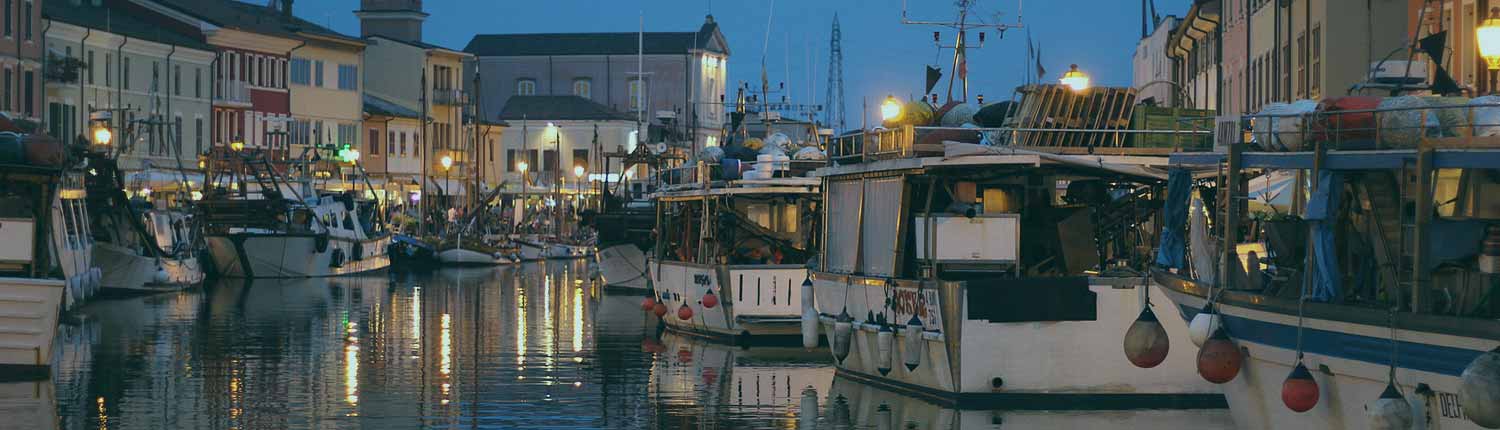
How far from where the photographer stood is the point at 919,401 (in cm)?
2583

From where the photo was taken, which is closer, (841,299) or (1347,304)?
(1347,304)

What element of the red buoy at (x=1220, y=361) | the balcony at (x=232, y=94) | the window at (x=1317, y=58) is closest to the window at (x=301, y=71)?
the balcony at (x=232, y=94)

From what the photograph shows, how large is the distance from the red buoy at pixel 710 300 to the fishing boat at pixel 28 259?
10222 millimetres

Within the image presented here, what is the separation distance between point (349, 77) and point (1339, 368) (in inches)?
3710

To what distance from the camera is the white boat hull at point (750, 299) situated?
35062mm

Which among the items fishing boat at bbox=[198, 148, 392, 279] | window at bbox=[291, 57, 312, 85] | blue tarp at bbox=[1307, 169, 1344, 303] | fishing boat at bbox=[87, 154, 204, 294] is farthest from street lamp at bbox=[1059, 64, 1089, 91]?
window at bbox=[291, 57, 312, 85]

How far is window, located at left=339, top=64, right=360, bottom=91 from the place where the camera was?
10769 centimetres

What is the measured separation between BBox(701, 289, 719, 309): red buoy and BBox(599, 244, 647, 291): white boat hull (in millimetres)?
21277

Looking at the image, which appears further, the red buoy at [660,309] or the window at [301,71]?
the window at [301,71]

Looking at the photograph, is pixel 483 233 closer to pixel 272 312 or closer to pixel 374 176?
pixel 374 176

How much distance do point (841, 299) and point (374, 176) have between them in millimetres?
78958

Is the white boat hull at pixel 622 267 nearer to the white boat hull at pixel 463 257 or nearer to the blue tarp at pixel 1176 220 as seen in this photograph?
the white boat hull at pixel 463 257

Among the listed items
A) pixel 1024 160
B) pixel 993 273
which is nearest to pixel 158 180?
pixel 993 273

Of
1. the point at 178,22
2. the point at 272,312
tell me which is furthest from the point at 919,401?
the point at 178,22
